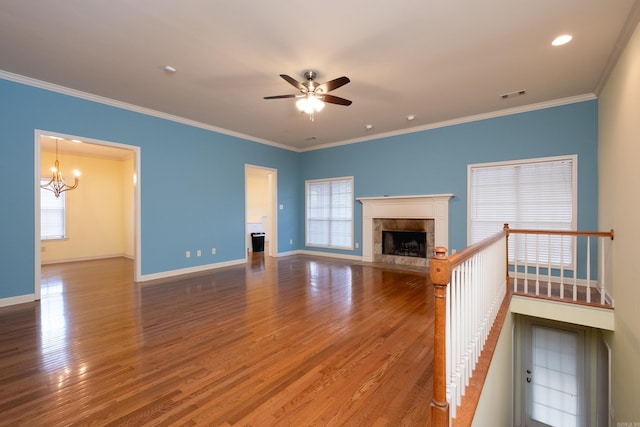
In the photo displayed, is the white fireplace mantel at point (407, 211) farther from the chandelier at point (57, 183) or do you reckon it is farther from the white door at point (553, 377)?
the chandelier at point (57, 183)

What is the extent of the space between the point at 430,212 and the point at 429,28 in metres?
3.81

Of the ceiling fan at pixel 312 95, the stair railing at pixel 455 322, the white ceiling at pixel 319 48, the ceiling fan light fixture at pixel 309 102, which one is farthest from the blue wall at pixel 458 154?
the stair railing at pixel 455 322

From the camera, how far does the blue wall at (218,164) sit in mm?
3854

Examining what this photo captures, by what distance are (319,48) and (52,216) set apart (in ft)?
25.8

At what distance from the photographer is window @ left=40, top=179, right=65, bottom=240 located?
6.85 m

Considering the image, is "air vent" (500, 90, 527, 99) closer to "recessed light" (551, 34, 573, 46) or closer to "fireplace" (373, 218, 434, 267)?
"recessed light" (551, 34, 573, 46)

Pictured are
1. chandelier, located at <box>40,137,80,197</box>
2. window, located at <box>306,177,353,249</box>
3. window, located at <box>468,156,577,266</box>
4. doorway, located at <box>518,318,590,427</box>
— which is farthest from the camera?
window, located at <box>306,177,353,249</box>

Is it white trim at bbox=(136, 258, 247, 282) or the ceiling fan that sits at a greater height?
the ceiling fan

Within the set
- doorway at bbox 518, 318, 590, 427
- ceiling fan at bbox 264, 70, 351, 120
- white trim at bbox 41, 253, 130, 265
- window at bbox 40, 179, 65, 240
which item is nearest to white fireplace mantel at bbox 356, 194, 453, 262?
doorway at bbox 518, 318, 590, 427

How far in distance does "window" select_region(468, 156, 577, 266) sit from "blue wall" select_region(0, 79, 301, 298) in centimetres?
466

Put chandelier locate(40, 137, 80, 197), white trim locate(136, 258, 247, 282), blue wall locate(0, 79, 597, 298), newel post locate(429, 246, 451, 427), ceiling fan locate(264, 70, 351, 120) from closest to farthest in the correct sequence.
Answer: newel post locate(429, 246, 451, 427) → ceiling fan locate(264, 70, 351, 120) → blue wall locate(0, 79, 597, 298) → white trim locate(136, 258, 247, 282) → chandelier locate(40, 137, 80, 197)

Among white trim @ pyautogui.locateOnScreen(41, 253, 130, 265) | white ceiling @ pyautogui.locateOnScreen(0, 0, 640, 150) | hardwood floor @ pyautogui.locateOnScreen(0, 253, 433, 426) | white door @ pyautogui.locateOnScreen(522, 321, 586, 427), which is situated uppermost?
white ceiling @ pyautogui.locateOnScreen(0, 0, 640, 150)

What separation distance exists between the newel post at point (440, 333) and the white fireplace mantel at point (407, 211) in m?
4.61

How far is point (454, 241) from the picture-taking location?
5652 mm
